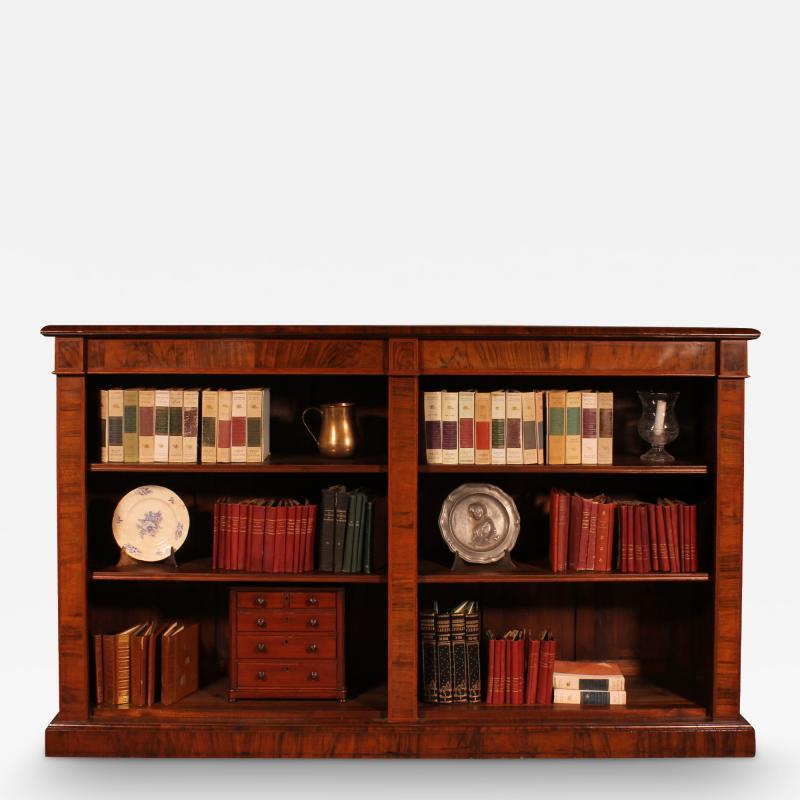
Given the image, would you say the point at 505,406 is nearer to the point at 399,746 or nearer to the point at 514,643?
the point at 514,643

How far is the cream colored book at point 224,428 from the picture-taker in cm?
470

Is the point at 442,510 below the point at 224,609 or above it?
above

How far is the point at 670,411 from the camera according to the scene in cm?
480

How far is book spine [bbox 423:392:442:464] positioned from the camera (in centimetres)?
466

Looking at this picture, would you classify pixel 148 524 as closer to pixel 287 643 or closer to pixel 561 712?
pixel 287 643

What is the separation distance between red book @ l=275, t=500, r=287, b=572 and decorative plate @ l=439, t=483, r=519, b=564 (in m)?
0.63

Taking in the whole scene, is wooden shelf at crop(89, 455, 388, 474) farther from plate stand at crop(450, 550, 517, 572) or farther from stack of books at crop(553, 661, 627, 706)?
stack of books at crop(553, 661, 627, 706)

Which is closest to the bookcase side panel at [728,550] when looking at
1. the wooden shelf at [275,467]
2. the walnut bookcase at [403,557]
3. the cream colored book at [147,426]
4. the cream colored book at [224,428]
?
the walnut bookcase at [403,557]

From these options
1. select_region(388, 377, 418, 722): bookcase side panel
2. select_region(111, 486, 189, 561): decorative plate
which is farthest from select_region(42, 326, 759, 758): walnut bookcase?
select_region(111, 486, 189, 561): decorative plate

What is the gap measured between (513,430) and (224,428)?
3.77ft

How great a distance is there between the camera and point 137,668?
4.73 m

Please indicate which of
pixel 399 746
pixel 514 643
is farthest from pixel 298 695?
pixel 514 643

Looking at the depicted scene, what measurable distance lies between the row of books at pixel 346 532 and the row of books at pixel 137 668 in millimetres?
736

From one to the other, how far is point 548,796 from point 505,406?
4.83 feet
